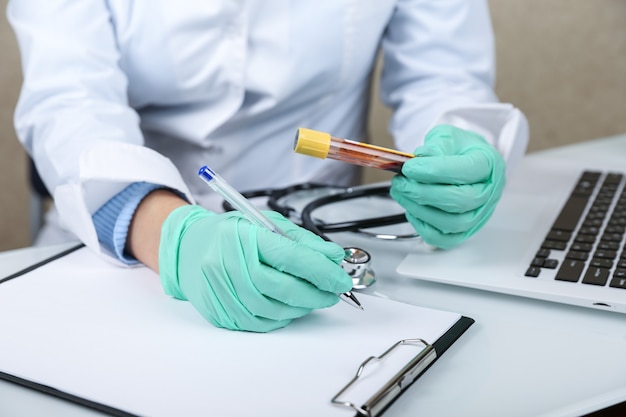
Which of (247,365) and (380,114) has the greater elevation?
(247,365)

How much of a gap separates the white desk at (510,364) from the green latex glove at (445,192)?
65mm

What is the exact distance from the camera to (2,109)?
189 centimetres

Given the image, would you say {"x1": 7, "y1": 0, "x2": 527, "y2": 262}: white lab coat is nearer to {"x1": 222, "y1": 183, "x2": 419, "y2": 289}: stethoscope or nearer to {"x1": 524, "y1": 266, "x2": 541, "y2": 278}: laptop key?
{"x1": 222, "y1": 183, "x2": 419, "y2": 289}: stethoscope

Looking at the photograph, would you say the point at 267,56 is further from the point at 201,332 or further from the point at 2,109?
the point at 2,109

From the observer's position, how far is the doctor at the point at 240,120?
563mm

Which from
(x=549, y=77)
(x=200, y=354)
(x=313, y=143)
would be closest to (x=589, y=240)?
(x=313, y=143)

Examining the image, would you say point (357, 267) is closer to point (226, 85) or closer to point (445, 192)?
point (445, 192)

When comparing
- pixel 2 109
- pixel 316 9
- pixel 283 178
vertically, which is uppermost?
pixel 316 9

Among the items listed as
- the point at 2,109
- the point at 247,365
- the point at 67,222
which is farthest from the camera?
the point at 2,109

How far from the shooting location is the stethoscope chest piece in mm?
638

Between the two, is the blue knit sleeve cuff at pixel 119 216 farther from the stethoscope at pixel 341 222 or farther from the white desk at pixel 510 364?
the white desk at pixel 510 364

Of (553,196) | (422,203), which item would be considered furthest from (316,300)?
(553,196)

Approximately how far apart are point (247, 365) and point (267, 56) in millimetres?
568

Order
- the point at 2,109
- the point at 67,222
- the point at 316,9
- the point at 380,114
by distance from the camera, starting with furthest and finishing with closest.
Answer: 1. the point at 380,114
2. the point at 2,109
3. the point at 316,9
4. the point at 67,222
